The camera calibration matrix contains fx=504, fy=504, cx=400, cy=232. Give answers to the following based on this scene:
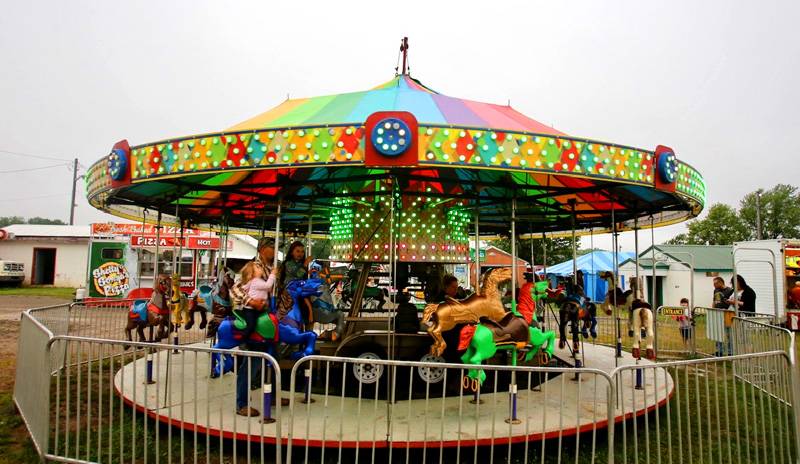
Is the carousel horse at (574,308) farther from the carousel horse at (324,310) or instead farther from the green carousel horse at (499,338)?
the carousel horse at (324,310)

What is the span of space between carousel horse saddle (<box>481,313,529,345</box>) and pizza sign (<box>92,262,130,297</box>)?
19.9 metres

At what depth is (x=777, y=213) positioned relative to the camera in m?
45.5

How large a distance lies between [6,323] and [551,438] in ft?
51.0

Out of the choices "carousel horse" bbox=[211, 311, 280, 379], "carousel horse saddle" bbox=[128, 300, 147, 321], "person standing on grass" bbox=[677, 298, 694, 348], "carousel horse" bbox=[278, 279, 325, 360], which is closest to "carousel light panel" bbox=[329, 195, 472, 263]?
"carousel horse" bbox=[278, 279, 325, 360]

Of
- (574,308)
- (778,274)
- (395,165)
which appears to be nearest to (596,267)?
(778,274)

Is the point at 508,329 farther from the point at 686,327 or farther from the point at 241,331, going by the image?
the point at 686,327

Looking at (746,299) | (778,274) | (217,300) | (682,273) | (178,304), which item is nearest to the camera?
(217,300)

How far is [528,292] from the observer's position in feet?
20.1

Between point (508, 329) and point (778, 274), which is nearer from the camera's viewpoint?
point (508, 329)

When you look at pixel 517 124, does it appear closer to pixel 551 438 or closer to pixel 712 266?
pixel 551 438

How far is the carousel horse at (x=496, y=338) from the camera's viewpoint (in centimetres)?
536

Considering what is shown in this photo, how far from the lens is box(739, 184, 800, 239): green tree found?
44.7 meters

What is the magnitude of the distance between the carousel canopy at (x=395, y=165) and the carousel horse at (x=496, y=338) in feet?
5.08

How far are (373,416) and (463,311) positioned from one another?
1.47 metres
